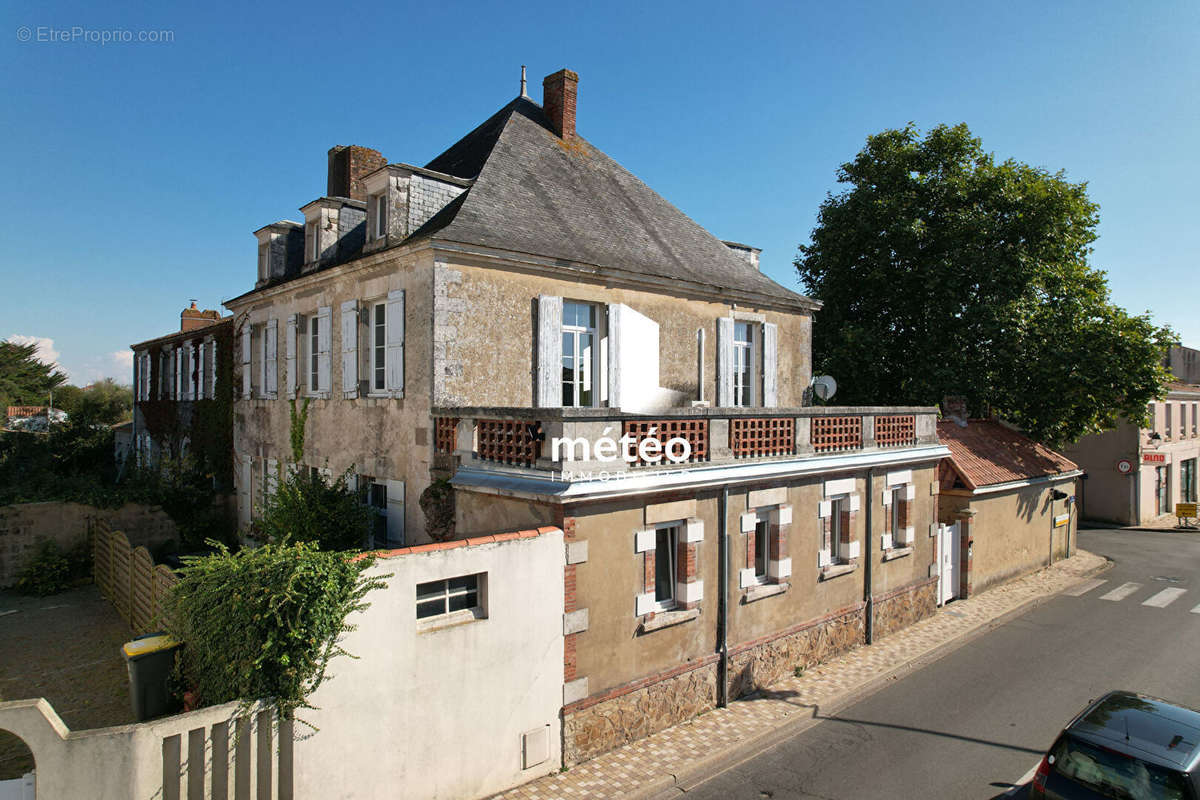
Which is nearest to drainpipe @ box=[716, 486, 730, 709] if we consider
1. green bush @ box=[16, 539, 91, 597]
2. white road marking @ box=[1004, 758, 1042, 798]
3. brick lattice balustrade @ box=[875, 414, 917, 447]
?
white road marking @ box=[1004, 758, 1042, 798]

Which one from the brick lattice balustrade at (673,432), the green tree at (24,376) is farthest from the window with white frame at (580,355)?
the green tree at (24,376)

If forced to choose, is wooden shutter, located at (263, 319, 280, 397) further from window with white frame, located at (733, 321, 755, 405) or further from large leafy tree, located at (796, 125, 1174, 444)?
large leafy tree, located at (796, 125, 1174, 444)

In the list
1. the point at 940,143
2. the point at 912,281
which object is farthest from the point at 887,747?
the point at 940,143

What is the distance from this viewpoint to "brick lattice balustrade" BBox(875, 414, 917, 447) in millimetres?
13000

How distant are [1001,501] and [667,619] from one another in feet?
41.3

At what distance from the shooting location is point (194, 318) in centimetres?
2723

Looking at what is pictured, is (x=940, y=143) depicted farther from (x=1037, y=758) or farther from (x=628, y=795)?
(x=628, y=795)

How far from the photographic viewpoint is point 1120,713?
6762mm

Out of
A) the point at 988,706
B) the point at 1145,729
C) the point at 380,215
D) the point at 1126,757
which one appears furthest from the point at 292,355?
the point at 1145,729

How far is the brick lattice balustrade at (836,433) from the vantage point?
11.5 meters

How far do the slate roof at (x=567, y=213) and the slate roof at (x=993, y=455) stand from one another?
5.48m

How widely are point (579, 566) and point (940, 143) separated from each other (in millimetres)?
20828

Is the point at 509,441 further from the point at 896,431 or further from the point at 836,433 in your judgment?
the point at 896,431

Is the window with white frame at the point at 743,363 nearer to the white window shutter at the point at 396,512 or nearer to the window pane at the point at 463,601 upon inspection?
the white window shutter at the point at 396,512
